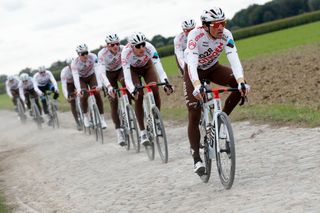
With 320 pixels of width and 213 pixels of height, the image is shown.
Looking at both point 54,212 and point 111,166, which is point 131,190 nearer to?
point 54,212

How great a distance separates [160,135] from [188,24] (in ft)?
11.5

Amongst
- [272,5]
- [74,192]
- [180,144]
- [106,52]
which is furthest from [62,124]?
[272,5]

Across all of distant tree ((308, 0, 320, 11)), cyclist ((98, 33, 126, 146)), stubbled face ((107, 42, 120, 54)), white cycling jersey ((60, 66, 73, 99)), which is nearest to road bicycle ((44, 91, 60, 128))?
white cycling jersey ((60, 66, 73, 99))

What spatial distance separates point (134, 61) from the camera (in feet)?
41.3

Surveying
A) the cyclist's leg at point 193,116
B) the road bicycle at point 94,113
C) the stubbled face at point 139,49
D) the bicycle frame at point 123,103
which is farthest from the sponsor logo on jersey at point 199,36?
the road bicycle at point 94,113

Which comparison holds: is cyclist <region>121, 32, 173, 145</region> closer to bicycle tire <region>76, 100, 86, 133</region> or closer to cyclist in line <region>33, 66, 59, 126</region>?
bicycle tire <region>76, 100, 86, 133</region>

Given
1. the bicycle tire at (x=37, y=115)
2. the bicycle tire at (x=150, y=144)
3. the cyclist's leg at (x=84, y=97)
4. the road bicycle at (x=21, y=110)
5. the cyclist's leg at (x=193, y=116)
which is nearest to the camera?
the cyclist's leg at (x=193, y=116)

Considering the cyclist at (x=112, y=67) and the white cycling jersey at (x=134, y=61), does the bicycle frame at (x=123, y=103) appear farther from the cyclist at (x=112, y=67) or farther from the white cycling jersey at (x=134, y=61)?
the white cycling jersey at (x=134, y=61)

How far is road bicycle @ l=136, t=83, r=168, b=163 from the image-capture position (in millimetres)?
11359

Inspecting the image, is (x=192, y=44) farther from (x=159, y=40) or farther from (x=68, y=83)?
(x=159, y=40)

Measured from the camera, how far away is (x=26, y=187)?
37.5 feet

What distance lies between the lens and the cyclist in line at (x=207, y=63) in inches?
320

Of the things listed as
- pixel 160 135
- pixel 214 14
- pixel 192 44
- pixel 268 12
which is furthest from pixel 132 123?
pixel 268 12

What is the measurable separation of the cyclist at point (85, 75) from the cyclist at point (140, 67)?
3.43 metres
